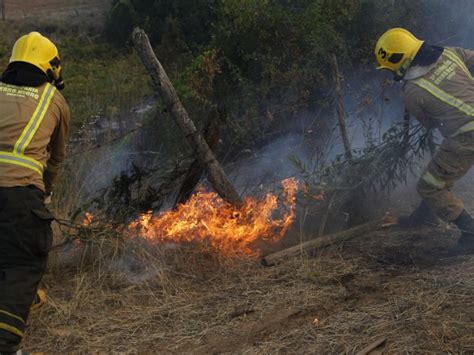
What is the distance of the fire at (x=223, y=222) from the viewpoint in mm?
5004

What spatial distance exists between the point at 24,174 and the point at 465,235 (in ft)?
12.4

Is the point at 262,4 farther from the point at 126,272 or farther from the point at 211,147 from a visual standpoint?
the point at 126,272

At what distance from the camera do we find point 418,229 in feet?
17.6

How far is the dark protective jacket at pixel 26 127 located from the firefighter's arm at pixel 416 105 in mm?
3088

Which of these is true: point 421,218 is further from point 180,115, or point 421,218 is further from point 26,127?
point 26,127

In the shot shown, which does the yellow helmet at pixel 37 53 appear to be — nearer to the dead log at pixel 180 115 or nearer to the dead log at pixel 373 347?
the dead log at pixel 180 115

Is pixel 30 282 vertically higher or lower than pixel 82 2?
higher

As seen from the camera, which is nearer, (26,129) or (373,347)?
(373,347)

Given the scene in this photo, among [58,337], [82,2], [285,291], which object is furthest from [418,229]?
[82,2]

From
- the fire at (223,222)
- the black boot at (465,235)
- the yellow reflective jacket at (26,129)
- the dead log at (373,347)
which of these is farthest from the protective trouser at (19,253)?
the black boot at (465,235)

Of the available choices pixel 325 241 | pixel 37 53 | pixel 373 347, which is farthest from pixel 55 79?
pixel 373 347

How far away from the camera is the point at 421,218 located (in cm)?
544

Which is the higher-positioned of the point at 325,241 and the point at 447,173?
the point at 447,173

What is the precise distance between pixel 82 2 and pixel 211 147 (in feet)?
83.8
